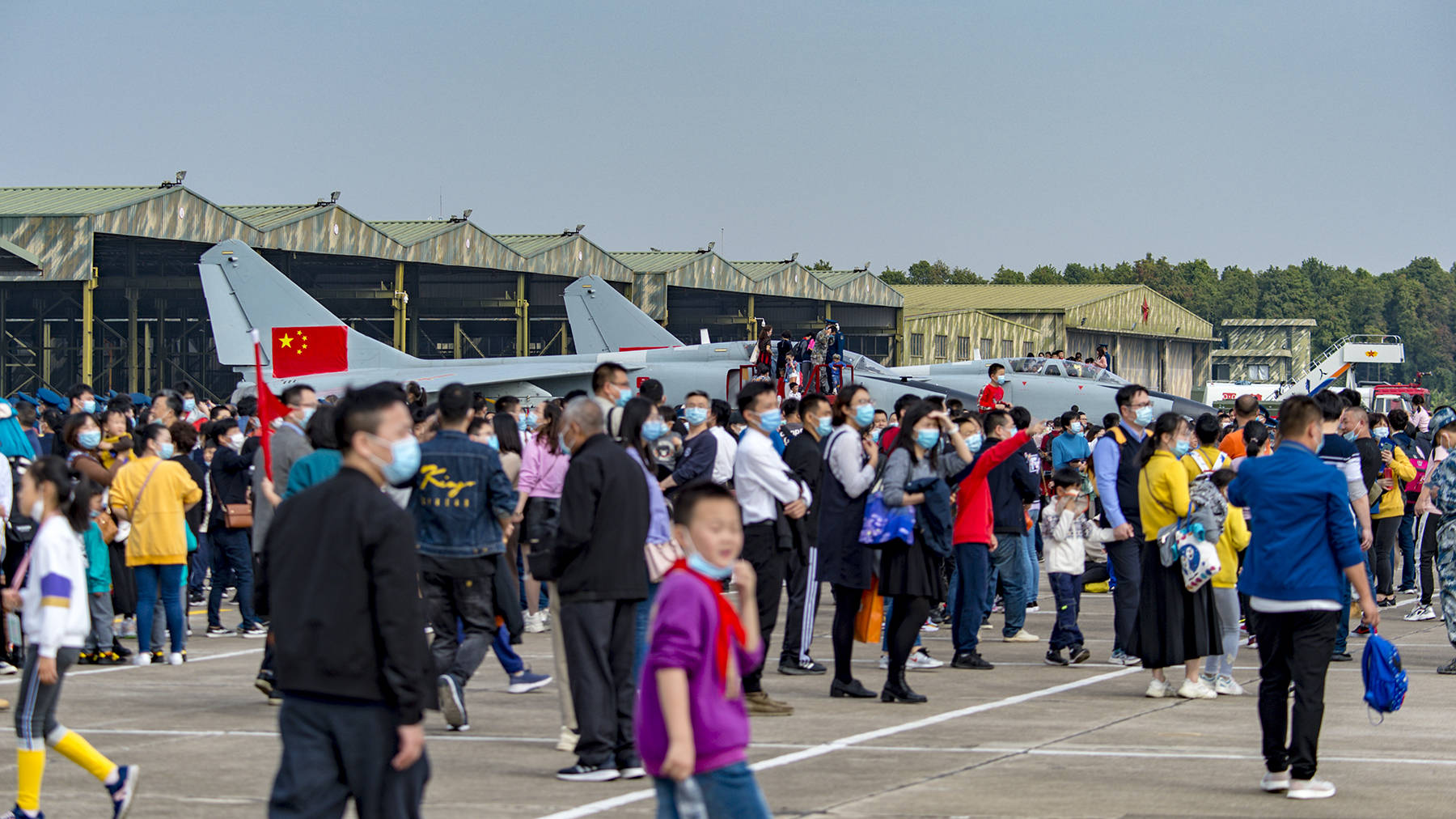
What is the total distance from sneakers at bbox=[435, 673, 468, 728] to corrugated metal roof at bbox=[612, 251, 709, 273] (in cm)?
3923

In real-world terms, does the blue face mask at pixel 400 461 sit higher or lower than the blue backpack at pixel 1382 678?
higher

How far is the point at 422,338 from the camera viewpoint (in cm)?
5384

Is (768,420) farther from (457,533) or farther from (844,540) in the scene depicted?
(457,533)

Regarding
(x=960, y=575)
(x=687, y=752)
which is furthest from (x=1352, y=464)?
(x=687, y=752)

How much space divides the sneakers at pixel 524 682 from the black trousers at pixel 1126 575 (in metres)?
4.17

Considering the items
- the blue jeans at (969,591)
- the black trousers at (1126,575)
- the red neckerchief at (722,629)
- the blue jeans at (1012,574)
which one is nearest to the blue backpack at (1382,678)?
the black trousers at (1126,575)

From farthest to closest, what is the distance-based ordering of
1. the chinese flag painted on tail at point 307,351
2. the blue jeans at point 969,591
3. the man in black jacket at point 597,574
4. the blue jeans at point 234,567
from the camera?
1. the chinese flag painted on tail at point 307,351
2. the blue jeans at point 234,567
3. the blue jeans at point 969,591
4. the man in black jacket at point 597,574

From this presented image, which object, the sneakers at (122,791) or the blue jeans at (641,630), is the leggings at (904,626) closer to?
the blue jeans at (641,630)

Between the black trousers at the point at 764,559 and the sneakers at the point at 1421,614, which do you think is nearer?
the black trousers at the point at 764,559

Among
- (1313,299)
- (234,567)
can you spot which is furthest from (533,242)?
(1313,299)

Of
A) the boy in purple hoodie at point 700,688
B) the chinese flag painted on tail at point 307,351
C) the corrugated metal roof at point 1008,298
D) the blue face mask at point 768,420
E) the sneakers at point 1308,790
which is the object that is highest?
the corrugated metal roof at point 1008,298

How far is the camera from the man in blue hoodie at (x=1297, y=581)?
6.79 meters

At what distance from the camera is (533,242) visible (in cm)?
4566

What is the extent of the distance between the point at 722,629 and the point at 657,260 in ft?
151
